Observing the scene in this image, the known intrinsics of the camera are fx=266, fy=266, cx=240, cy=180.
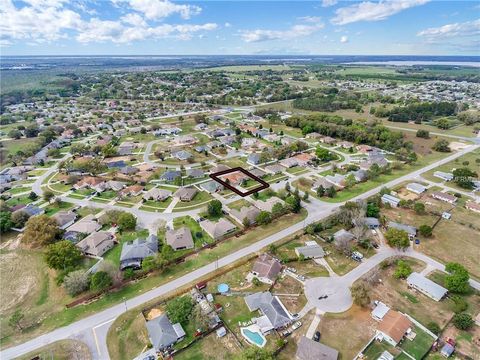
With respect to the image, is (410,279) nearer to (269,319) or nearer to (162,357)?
(269,319)

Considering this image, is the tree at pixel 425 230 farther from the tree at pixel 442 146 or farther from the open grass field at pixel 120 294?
the tree at pixel 442 146

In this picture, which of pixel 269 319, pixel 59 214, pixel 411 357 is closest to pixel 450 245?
pixel 411 357

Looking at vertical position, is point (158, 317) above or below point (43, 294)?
above

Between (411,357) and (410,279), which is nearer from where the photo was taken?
(411,357)

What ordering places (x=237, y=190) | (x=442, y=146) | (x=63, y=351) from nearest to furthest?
(x=63, y=351)
(x=237, y=190)
(x=442, y=146)

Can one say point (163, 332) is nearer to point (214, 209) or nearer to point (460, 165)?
point (214, 209)

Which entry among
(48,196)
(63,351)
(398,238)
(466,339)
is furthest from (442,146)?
(48,196)
